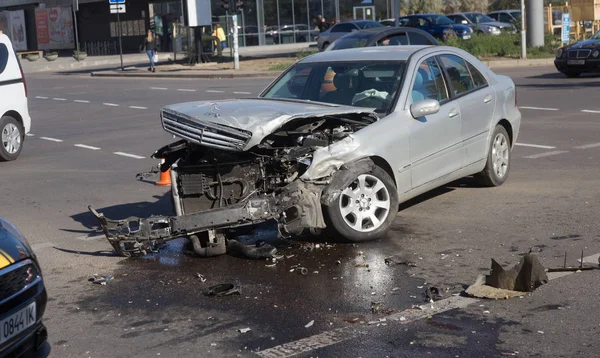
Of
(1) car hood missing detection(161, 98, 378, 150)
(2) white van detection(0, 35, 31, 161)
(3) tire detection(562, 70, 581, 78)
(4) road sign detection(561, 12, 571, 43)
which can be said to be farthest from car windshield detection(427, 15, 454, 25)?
(1) car hood missing detection(161, 98, 378, 150)

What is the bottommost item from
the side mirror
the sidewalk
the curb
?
the curb

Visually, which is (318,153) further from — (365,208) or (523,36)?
(523,36)

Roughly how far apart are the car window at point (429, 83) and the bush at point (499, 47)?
957 inches

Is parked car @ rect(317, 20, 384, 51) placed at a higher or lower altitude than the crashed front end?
higher

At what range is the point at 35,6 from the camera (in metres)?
68.9

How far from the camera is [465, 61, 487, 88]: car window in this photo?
980 centimetres

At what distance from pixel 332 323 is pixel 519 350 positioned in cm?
123

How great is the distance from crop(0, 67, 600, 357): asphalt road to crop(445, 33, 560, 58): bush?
20882mm

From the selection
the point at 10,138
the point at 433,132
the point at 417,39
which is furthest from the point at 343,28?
the point at 433,132

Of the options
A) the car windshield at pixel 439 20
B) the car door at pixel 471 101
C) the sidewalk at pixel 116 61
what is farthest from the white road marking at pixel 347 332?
the sidewalk at pixel 116 61

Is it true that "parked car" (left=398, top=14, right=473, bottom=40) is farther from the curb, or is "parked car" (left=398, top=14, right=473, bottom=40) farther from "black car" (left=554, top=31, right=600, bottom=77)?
"black car" (left=554, top=31, right=600, bottom=77)

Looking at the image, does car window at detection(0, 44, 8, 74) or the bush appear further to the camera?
the bush

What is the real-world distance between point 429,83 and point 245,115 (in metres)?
2.40

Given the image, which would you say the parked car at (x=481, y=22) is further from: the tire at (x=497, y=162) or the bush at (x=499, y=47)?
the tire at (x=497, y=162)
